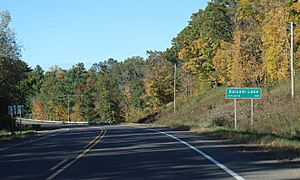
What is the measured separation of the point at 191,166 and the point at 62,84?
476 feet

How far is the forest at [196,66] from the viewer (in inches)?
1871

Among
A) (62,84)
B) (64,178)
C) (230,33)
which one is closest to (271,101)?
(230,33)

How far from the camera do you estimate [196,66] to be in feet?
260

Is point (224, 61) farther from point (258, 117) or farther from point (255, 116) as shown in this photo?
point (258, 117)

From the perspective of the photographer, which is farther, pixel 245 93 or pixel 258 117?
pixel 258 117

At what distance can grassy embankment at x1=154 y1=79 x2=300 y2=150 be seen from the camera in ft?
79.3

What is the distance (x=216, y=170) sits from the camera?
1307 cm

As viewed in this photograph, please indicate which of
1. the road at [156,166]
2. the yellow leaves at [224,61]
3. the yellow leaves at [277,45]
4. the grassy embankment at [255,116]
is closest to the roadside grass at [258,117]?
the grassy embankment at [255,116]

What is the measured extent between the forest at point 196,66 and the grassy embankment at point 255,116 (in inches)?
100.0

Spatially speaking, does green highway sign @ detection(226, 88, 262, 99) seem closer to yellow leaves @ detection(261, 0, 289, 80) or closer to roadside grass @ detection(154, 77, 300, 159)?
roadside grass @ detection(154, 77, 300, 159)

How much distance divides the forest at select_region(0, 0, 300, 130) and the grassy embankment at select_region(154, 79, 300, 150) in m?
2.54

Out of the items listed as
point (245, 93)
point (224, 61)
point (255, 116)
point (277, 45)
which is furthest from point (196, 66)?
point (245, 93)

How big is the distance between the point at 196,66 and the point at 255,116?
123 feet

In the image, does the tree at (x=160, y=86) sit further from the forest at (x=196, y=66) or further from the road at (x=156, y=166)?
the road at (x=156, y=166)
